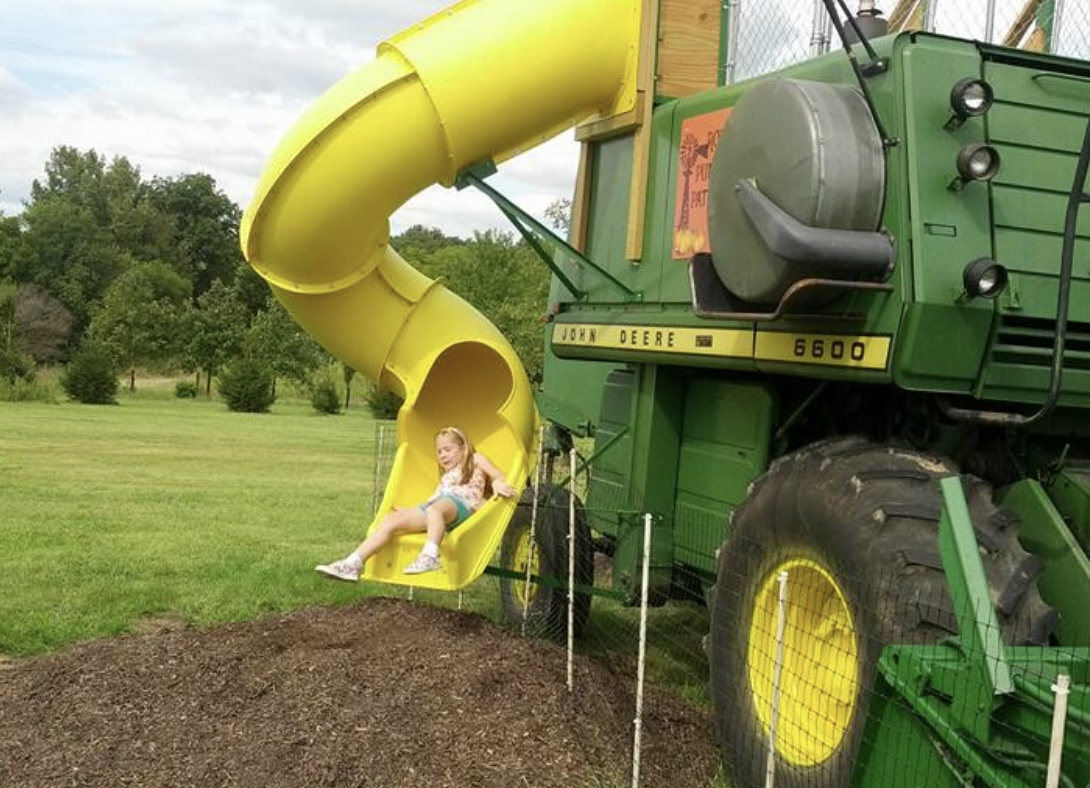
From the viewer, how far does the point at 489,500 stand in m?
6.95

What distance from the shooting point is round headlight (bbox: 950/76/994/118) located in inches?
158

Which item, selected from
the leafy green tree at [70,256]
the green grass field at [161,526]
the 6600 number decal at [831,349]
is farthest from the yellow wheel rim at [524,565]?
the leafy green tree at [70,256]

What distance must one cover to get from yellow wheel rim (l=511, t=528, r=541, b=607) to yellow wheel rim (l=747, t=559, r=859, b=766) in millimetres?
2797

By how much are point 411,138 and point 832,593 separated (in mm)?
3232

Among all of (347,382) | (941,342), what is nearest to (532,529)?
(941,342)

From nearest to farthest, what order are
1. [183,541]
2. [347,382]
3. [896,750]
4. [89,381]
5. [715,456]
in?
[896,750] < [715,456] < [183,541] < [89,381] < [347,382]

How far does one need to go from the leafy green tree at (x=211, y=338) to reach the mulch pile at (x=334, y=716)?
42.4 meters

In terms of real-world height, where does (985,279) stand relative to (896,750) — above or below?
above

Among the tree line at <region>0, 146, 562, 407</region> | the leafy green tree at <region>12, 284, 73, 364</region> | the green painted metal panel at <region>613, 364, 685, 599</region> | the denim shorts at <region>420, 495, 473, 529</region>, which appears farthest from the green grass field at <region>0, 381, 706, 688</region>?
the leafy green tree at <region>12, 284, 73, 364</region>

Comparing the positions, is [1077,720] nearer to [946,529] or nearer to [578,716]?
[946,529]

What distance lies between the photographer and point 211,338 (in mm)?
48312

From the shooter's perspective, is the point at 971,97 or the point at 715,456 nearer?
the point at 971,97

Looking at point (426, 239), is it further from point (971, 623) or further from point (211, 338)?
point (971, 623)

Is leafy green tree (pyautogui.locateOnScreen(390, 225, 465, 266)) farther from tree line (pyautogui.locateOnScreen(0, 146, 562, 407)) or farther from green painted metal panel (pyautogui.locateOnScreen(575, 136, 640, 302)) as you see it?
green painted metal panel (pyautogui.locateOnScreen(575, 136, 640, 302))
